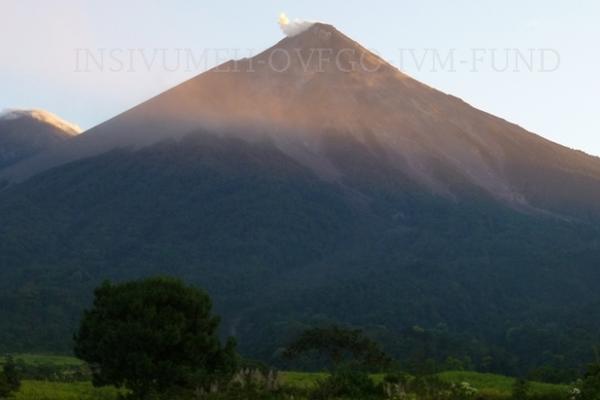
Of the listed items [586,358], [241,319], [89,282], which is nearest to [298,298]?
[241,319]

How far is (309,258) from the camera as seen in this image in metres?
165

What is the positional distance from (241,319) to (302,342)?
9077cm

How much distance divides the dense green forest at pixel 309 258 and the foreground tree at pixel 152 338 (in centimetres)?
5008

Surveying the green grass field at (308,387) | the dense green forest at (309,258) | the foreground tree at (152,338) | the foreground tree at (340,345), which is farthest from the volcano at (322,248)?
the foreground tree at (152,338)

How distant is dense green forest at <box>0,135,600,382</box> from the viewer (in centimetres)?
10662

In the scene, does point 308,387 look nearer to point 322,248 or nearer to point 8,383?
point 8,383

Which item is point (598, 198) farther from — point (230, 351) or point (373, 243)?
point (230, 351)

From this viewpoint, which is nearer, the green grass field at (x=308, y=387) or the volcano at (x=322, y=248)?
the green grass field at (x=308, y=387)

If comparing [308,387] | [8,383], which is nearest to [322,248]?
[8,383]

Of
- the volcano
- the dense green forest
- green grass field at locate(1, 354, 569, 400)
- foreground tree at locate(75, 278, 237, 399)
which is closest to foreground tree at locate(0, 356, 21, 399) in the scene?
green grass field at locate(1, 354, 569, 400)

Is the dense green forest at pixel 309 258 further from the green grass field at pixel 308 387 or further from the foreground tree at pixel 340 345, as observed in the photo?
the foreground tree at pixel 340 345

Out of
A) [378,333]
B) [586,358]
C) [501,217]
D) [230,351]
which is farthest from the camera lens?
[501,217]

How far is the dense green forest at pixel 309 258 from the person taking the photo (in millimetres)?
106625

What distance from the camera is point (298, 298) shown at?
129375mm
